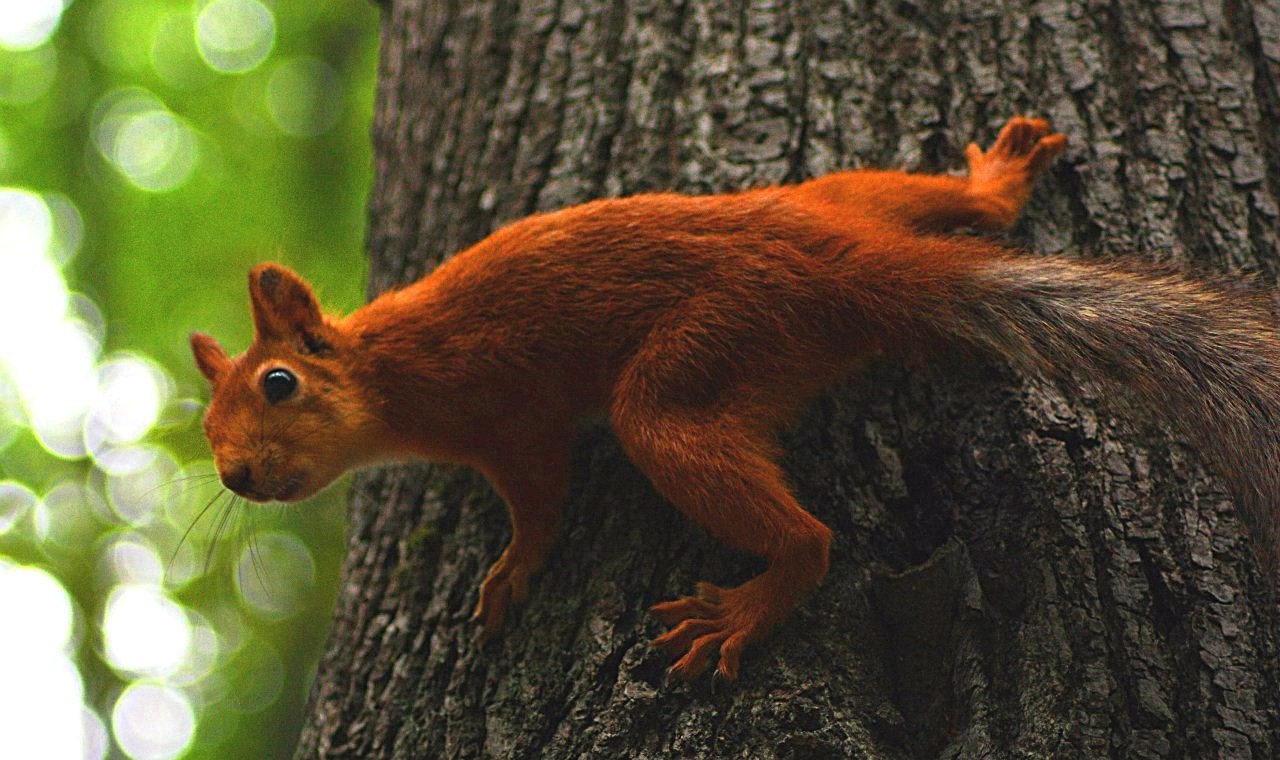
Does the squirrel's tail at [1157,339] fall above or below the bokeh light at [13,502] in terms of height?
above

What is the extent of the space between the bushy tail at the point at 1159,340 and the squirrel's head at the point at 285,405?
142 cm

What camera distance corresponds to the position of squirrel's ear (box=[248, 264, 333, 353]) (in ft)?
8.00

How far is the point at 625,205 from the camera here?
2.34 metres

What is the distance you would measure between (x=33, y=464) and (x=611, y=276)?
25.2 feet

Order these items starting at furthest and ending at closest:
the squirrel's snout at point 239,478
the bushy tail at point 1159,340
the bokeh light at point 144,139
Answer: the bokeh light at point 144,139, the squirrel's snout at point 239,478, the bushy tail at point 1159,340

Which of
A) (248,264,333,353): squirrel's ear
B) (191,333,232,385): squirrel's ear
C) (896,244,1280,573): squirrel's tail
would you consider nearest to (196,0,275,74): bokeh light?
(191,333,232,385): squirrel's ear

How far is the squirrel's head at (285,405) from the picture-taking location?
2361 mm

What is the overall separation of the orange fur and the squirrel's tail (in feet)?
0.33

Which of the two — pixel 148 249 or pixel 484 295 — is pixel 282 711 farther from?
pixel 484 295

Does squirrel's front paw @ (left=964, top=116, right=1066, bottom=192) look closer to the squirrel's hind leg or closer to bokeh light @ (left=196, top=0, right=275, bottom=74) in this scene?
the squirrel's hind leg

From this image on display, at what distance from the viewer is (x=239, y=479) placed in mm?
2320

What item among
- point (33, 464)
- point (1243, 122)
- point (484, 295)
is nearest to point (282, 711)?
point (33, 464)

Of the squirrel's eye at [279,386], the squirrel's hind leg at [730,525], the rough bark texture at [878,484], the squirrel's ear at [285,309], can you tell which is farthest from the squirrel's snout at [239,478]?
the squirrel's hind leg at [730,525]

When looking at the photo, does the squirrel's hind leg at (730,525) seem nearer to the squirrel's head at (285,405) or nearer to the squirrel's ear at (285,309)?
the squirrel's head at (285,405)
